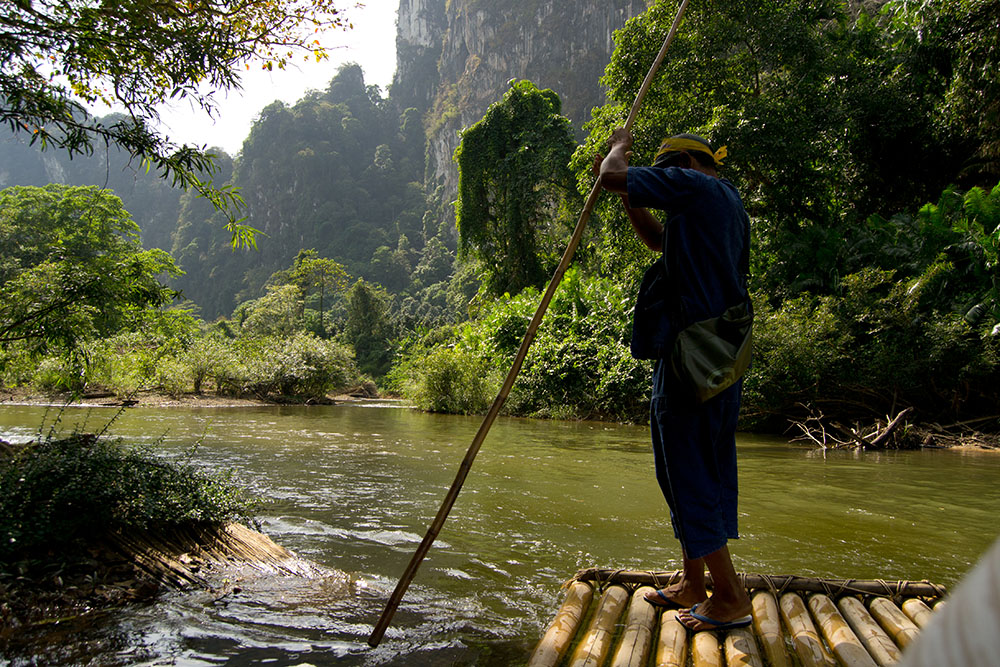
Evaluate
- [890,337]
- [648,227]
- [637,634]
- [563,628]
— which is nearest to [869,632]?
[637,634]

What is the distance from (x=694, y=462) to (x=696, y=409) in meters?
0.18

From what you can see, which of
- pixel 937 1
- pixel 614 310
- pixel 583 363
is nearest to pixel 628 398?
pixel 583 363

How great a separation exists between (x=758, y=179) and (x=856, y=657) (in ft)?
43.2

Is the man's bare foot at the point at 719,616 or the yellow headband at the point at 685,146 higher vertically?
the yellow headband at the point at 685,146

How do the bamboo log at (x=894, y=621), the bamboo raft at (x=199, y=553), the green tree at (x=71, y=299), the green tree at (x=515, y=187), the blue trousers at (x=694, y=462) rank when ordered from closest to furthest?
the bamboo log at (x=894, y=621) < the blue trousers at (x=694, y=462) < the bamboo raft at (x=199, y=553) < the green tree at (x=71, y=299) < the green tree at (x=515, y=187)

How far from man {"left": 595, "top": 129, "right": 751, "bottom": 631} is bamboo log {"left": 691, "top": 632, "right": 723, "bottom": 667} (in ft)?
0.25

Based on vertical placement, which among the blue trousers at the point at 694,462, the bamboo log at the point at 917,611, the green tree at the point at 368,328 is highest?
the green tree at the point at 368,328

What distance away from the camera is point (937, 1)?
39.6 feet

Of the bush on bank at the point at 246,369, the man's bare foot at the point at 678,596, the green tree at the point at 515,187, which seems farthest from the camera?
the green tree at the point at 515,187

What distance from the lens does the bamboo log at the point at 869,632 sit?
1.94 m

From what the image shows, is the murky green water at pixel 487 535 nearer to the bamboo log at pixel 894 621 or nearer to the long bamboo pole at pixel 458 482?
the long bamboo pole at pixel 458 482

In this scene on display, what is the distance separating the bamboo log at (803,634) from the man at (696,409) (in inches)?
6.4

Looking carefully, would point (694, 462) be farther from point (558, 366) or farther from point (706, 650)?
point (558, 366)

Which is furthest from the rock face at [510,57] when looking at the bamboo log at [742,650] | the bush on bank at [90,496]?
the bamboo log at [742,650]
